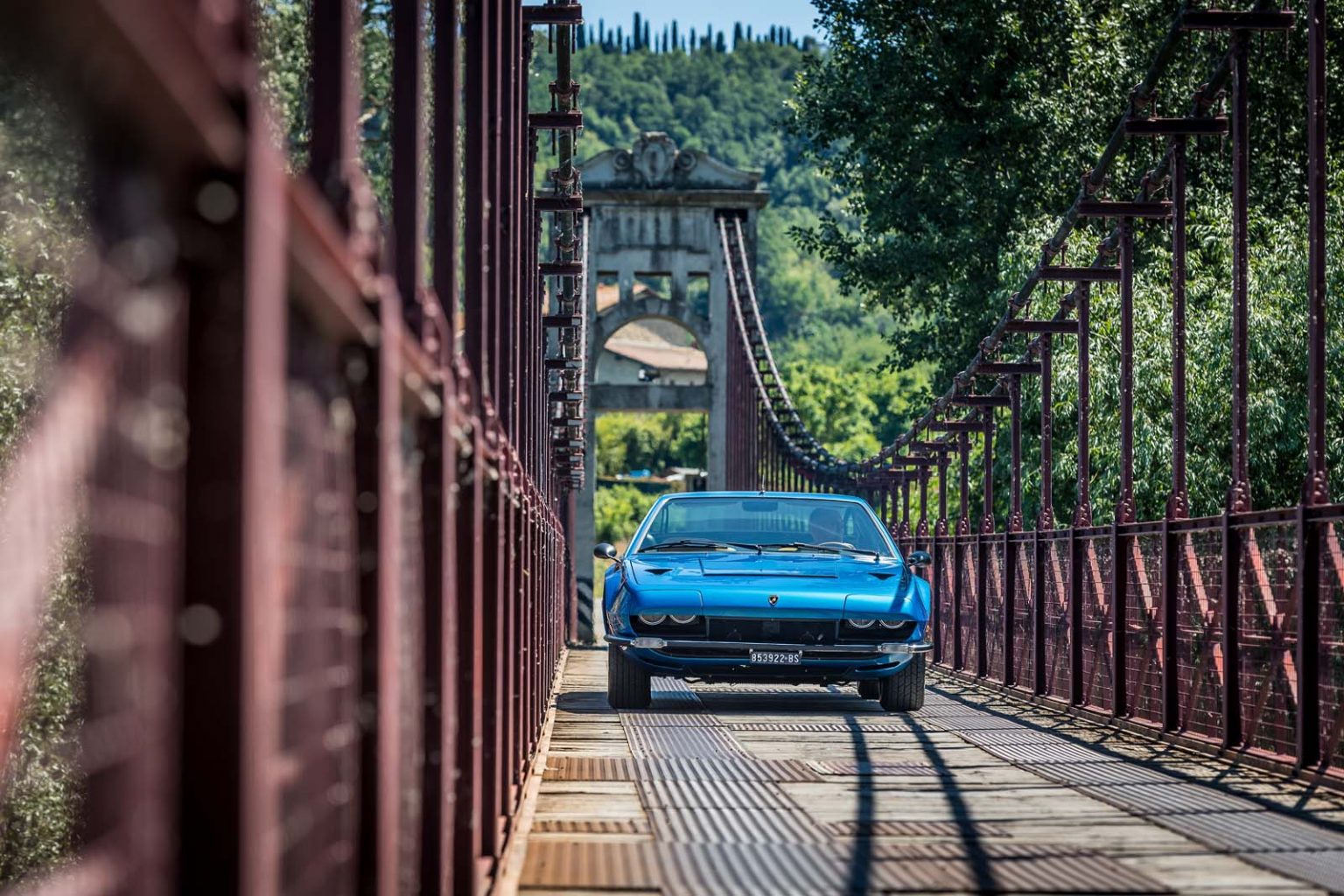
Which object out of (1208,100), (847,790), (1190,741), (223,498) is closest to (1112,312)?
(1208,100)

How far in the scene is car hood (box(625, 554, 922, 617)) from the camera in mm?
11430

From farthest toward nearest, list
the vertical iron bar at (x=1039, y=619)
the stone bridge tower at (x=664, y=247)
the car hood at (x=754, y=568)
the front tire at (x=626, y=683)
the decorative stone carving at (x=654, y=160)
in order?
the stone bridge tower at (x=664, y=247), the decorative stone carving at (x=654, y=160), the vertical iron bar at (x=1039, y=619), the front tire at (x=626, y=683), the car hood at (x=754, y=568)

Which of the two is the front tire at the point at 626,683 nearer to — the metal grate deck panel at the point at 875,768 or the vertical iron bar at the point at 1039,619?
the vertical iron bar at the point at 1039,619

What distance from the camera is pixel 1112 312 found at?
954 inches

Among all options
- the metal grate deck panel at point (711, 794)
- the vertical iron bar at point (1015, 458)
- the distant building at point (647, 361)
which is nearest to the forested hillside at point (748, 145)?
the distant building at point (647, 361)

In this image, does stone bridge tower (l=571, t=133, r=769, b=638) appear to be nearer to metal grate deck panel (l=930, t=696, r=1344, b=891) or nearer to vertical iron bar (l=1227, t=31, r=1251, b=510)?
vertical iron bar (l=1227, t=31, r=1251, b=510)

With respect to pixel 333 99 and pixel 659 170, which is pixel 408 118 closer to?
pixel 333 99

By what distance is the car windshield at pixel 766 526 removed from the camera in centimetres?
1235

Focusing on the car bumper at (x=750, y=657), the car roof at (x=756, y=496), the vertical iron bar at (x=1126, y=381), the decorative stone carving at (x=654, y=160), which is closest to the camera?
the car bumper at (x=750, y=657)

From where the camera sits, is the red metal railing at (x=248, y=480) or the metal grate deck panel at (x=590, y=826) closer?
the red metal railing at (x=248, y=480)

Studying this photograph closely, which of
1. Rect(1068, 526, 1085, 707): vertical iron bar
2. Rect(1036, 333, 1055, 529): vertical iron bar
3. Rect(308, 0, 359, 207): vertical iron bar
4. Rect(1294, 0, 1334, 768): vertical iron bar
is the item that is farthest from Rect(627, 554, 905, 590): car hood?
Rect(308, 0, 359, 207): vertical iron bar

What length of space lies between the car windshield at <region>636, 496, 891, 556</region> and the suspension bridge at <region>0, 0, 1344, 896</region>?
90cm

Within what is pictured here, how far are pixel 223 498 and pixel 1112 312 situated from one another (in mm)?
23053

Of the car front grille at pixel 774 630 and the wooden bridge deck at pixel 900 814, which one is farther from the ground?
the car front grille at pixel 774 630
